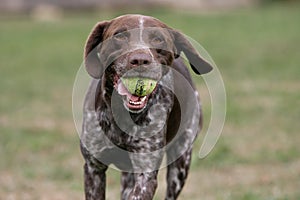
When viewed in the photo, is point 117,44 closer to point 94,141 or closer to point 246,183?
point 94,141

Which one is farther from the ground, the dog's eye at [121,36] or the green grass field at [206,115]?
the dog's eye at [121,36]

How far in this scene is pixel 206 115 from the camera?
11.1m

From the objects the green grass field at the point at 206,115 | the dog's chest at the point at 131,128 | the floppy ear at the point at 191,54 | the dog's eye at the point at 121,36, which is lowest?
the green grass field at the point at 206,115

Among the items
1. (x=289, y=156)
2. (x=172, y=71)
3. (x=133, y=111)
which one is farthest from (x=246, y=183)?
(x=133, y=111)

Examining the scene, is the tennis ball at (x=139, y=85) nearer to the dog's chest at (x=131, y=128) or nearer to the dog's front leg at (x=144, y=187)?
the dog's chest at (x=131, y=128)

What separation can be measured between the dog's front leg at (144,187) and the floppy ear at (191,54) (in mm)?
784

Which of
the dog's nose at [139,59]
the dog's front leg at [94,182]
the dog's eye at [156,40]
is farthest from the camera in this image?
the dog's front leg at [94,182]

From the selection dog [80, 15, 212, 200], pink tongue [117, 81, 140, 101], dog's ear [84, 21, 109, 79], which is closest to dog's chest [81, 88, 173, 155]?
dog [80, 15, 212, 200]

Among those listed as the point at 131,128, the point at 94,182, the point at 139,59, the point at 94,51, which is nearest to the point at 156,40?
the point at 139,59

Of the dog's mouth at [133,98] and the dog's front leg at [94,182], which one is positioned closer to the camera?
the dog's mouth at [133,98]

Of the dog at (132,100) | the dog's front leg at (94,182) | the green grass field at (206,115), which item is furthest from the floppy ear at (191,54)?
the green grass field at (206,115)

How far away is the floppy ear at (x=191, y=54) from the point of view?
17.5ft

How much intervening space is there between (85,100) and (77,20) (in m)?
20.2

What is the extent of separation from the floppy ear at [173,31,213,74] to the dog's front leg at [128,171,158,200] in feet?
2.57
